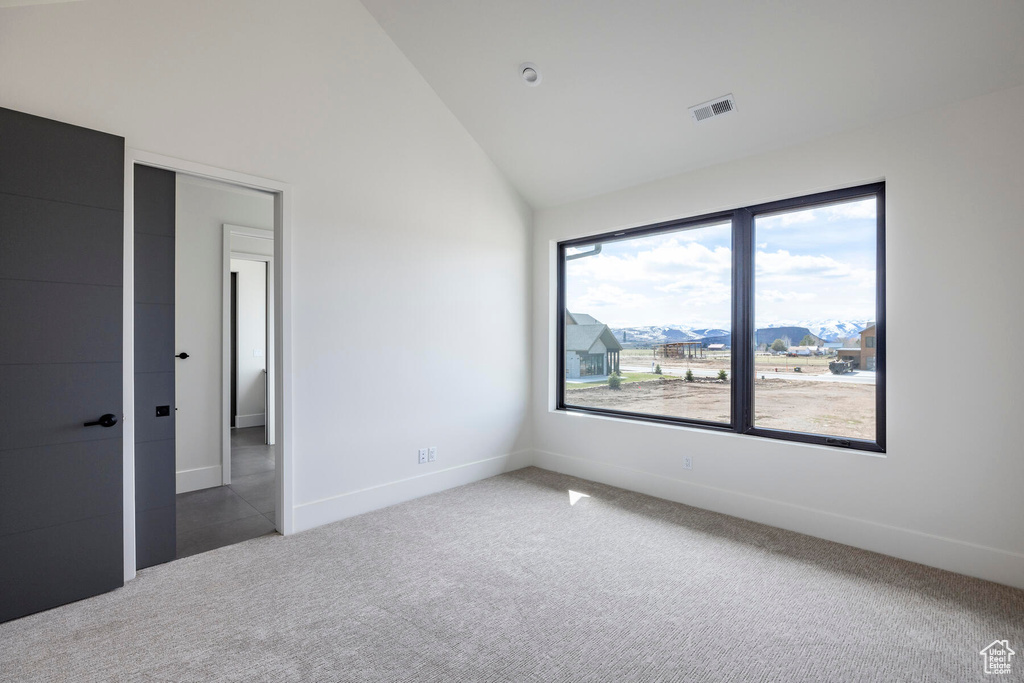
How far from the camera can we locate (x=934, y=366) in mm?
2910

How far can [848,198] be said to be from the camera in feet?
10.9

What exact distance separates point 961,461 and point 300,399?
4124 mm

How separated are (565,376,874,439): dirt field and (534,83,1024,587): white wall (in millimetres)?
203

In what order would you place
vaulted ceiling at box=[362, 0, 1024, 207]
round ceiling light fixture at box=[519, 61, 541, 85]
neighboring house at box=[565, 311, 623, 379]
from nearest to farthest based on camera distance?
1. vaulted ceiling at box=[362, 0, 1024, 207]
2. round ceiling light fixture at box=[519, 61, 541, 85]
3. neighboring house at box=[565, 311, 623, 379]

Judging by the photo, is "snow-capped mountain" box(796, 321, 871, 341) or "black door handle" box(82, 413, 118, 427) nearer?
"black door handle" box(82, 413, 118, 427)

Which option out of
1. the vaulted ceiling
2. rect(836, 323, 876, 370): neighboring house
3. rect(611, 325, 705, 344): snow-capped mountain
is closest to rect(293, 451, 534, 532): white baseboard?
rect(611, 325, 705, 344): snow-capped mountain

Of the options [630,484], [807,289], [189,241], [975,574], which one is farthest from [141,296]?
[975,574]

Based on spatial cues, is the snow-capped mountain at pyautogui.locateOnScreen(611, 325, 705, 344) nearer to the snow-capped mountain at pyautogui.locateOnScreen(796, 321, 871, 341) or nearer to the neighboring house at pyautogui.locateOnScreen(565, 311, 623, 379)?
the neighboring house at pyautogui.locateOnScreen(565, 311, 623, 379)

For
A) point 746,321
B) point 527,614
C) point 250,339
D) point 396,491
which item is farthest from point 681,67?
point 250,339

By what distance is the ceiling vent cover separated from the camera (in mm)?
3332

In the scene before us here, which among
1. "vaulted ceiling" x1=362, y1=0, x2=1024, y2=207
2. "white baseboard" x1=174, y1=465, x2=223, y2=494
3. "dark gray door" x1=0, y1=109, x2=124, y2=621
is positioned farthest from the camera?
"white baseboard" x1=174, y1=465, x2=223, y2=494

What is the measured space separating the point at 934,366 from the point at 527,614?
9.12ft

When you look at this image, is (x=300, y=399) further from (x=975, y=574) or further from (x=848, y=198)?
(x=975, y=574)

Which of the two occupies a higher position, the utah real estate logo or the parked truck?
the parked truck
